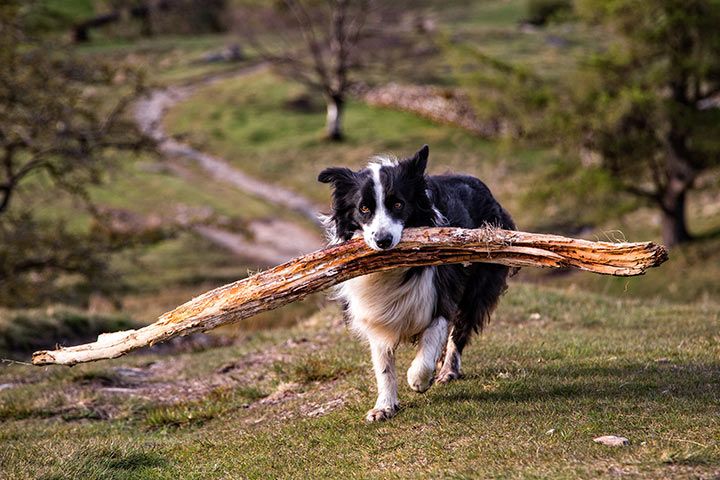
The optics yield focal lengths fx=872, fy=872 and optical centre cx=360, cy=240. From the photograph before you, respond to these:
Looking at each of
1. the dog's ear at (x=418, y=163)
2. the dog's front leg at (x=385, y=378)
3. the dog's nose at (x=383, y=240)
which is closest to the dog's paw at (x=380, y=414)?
the dog's front leg at (x=385, y=378)

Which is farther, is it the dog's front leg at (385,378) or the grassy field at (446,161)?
the grassy field at (446,161)

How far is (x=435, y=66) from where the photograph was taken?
60562 millimetres

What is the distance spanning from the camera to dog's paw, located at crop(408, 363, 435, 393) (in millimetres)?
8625

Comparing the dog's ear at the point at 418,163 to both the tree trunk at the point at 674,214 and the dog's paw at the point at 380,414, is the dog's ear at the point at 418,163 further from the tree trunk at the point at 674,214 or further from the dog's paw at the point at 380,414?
the tree trunk at the point at 674,214

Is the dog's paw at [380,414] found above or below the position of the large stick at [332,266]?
below

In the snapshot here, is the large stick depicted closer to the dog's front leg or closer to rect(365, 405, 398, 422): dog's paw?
the dog's front leg

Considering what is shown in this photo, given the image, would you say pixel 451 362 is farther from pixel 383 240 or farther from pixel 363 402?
pixel 383 240

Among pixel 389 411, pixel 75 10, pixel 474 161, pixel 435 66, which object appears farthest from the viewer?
pixel 75 10

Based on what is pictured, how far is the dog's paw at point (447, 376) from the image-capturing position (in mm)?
9861

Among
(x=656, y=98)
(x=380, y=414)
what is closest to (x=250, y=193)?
(x=656, y=98)

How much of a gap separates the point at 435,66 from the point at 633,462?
5583 centimetres

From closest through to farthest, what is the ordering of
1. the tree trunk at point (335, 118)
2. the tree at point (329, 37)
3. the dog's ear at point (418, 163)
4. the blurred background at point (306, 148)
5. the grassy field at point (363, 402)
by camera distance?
1. the grassy field at point (363, 402)
2. the dog's ear at point (418, 163)
3. the blurred background at point (306, 148)
4. the tree at point (329, 37)
5. the tree trunk at point (335, 118)

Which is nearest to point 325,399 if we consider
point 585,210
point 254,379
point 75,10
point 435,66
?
point 254,379

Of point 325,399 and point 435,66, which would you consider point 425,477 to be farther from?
point 435,66
